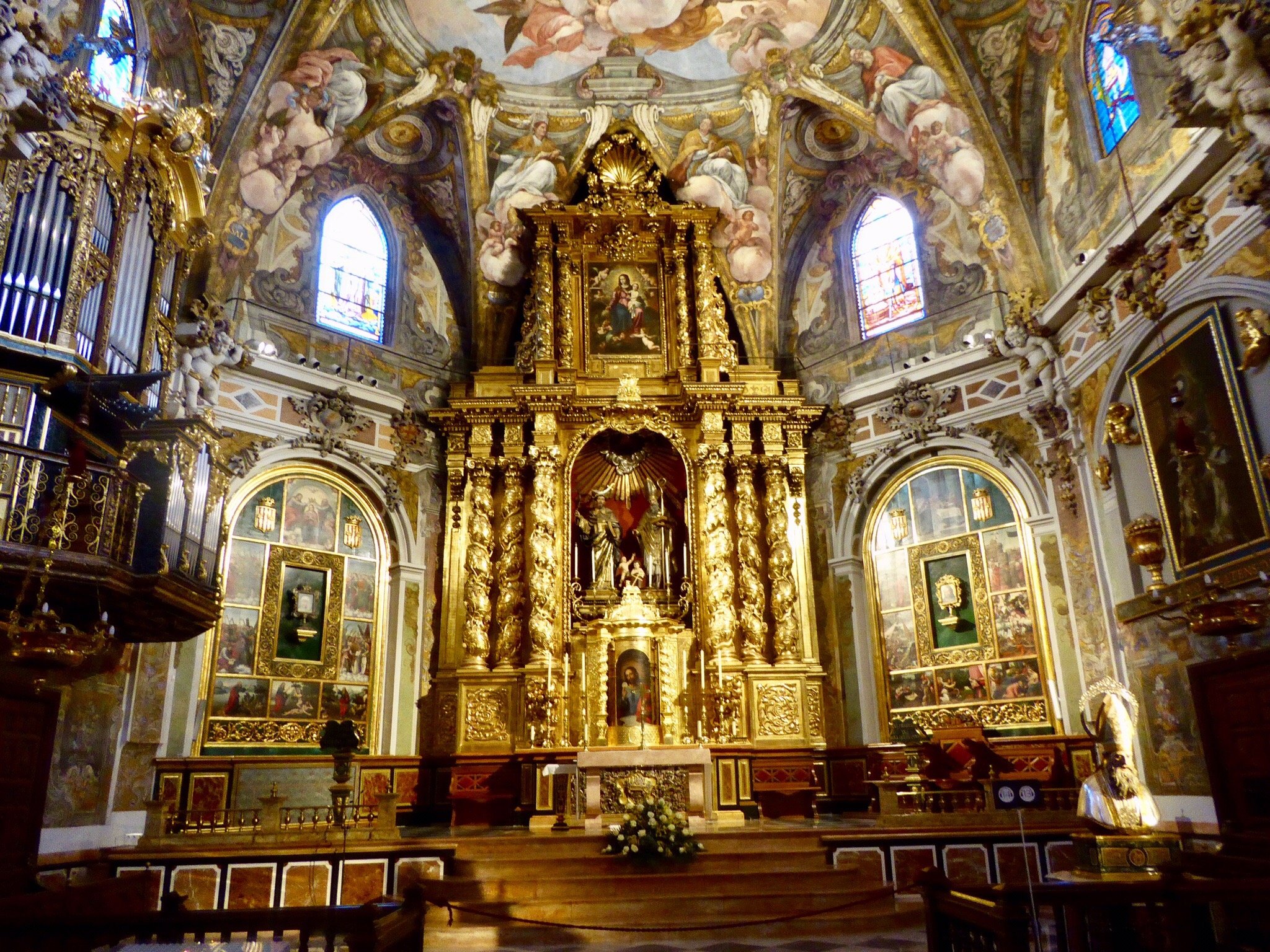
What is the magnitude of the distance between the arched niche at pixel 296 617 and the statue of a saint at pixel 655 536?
479 cm

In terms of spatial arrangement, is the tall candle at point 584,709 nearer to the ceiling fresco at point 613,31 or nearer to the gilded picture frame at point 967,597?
the gilded picture frame at point 967,597

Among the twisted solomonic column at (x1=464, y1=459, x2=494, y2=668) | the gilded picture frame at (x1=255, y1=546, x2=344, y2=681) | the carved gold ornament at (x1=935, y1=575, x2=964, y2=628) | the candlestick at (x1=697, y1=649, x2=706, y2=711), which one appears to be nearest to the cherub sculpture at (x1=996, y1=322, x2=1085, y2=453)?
the carved gold ornament at (x1=935, y1=575, x2=964, y2=628)

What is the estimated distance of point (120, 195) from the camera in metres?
12.1

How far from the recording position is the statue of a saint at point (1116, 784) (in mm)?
8625

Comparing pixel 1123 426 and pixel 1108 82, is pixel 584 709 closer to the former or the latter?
pixel 1123 426

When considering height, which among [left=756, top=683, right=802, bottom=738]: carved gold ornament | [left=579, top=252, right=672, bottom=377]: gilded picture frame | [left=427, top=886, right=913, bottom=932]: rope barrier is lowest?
[left=427, top=886, right=913, bottom=932]: rope barrier

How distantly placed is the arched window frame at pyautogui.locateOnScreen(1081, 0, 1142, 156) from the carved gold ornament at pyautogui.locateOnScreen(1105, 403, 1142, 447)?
12.4 feet

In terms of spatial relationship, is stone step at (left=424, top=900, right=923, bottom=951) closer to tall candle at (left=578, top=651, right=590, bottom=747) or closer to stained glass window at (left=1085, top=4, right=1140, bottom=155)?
tall candle at (left=578, top=651, right=590, bottom=747)

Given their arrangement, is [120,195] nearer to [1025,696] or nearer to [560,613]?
[560,613]

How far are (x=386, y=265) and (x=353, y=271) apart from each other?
86 cm

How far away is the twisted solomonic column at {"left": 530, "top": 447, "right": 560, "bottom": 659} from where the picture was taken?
17297 mm

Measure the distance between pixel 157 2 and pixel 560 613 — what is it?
1151cm

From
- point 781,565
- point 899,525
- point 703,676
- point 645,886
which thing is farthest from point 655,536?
point 645,886

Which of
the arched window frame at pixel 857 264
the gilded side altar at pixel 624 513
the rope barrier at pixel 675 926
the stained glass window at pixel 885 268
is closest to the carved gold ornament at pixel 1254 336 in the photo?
the rope barrier at pixel 675 926
